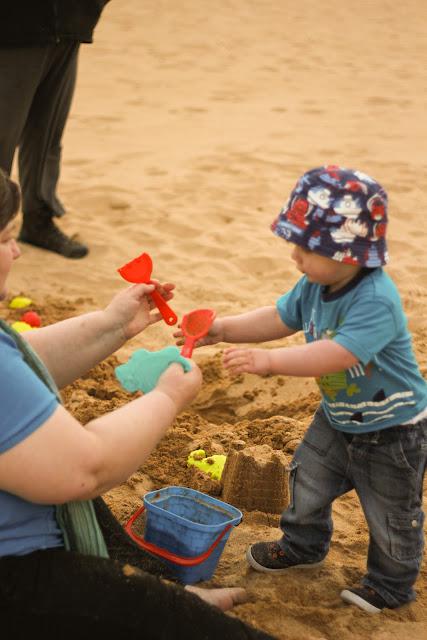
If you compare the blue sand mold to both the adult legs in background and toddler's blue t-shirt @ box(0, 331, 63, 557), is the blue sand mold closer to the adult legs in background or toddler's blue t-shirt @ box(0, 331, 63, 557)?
toddler's blue t-shirt @ box(0, 331, 63, 557)

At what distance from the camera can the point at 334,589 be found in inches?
96.0

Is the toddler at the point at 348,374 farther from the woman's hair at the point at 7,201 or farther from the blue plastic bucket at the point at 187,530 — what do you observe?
the woman's hair at the point at 7,201

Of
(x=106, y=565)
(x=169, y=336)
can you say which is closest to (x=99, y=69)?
(x=169, y=336)

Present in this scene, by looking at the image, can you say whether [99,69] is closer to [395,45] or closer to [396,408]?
[395,45]

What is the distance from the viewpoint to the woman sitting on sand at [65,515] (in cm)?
168

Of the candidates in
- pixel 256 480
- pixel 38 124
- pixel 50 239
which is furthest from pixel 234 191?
pixel 256 480

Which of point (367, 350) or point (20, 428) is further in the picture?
point (367, 350)

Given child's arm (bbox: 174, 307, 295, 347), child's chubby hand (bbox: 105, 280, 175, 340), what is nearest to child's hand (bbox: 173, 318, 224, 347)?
child's arm (bbox: 174, 307, 295, 347)

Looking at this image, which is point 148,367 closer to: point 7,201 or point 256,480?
point 7,201

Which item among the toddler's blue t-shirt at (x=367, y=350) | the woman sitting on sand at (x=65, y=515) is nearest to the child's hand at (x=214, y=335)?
the toddler's blue t-shirt at (x=367, y=350)

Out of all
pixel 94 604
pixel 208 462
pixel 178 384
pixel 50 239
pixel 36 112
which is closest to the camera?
pixel 94 604

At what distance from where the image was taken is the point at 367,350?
6.81 ft

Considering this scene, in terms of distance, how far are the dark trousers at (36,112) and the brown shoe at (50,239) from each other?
0.28ft

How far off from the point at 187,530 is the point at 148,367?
0.49 m
